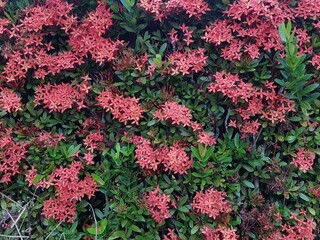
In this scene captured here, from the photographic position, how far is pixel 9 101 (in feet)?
7.98

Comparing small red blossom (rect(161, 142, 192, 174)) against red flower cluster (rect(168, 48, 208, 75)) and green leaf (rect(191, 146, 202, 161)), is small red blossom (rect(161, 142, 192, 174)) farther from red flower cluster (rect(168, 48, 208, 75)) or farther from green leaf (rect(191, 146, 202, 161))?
red flower cluster (rect(168, 48, 208, 75))

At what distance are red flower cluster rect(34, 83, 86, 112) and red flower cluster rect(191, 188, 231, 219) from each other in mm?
1112

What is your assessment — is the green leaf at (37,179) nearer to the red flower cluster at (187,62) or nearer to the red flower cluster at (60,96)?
the red flower cluster at (60,96)

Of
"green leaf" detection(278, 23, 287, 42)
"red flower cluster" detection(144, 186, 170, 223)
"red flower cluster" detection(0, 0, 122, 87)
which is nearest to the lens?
"green leaf" detection(278, 23, 287, 42)

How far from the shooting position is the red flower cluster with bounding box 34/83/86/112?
2.43 metres

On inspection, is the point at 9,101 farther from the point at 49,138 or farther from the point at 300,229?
the point at 300,229

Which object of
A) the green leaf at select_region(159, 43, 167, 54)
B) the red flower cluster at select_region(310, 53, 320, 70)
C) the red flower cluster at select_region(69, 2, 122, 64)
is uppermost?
the red flower cluster at select_region(69, 2, 122, 64)

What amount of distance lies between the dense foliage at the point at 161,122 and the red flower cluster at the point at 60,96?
0.01 meters

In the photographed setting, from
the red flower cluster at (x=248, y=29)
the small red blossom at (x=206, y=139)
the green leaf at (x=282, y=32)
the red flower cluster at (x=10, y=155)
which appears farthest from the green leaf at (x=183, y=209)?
the green leaf at (x=282, y=32)

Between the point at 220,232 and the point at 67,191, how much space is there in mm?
1157

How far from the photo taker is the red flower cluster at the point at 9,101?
7.95ft

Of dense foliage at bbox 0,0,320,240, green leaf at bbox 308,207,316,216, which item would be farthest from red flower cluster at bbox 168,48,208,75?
green leaf at bbox 308,207,316,216

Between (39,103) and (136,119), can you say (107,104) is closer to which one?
(136,119)

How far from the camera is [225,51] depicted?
242cm
